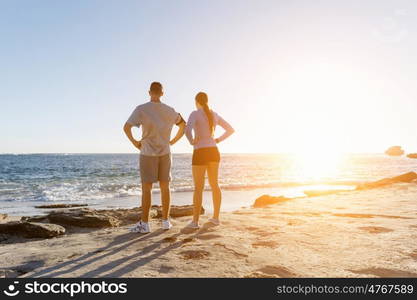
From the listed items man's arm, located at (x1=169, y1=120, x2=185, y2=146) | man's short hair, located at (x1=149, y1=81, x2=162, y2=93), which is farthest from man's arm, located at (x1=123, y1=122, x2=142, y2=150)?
man's short hair, located at (x1=149, y1=81, x2=162, y2=93)

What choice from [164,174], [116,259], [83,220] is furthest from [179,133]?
[83,220]

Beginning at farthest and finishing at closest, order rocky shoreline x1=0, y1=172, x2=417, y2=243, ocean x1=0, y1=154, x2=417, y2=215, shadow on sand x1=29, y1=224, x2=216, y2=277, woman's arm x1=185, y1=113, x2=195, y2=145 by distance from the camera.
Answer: ocean x1=0, y1=154, x2=417, y2=215 < rocky shoreline x1=0, y1=172, x2=417, y2=243 < woman's arm x1=185, y1=113, x2=195, y2=145 < shadow on sand x1=29, y1=224, x2=216, y2=277

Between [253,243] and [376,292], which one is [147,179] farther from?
[376,292]

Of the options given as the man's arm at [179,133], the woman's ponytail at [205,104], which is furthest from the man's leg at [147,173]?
the woman's ponytail at [205,104]

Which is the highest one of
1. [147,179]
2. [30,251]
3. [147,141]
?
[147,141]

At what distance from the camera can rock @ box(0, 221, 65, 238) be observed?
563 cm

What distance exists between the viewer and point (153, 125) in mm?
5262

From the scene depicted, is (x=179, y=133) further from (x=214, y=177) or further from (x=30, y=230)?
(x=30, y=230)

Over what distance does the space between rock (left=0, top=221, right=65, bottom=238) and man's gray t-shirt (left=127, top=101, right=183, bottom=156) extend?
79.2 inches

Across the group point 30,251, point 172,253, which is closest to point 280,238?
point 172,253

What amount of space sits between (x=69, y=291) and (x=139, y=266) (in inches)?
28.5

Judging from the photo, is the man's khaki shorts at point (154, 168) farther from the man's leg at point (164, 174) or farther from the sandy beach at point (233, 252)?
the sandy beach at point (233, 252)

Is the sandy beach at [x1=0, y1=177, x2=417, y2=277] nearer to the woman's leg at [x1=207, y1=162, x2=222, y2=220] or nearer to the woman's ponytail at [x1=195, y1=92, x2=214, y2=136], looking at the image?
the woman's leg at [x1=207, y1=162, x2=222, y2=220]

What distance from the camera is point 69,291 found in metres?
3.04
